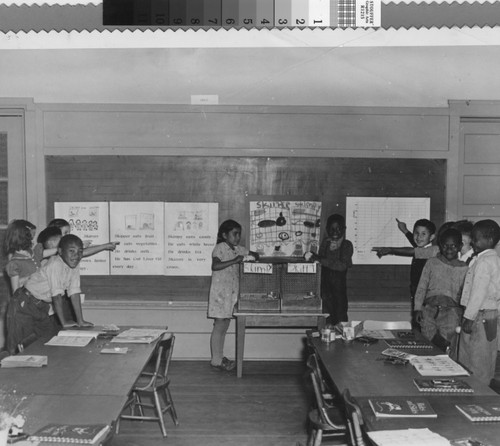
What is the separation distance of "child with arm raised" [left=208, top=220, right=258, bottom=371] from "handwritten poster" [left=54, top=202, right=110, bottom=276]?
4.29 ft

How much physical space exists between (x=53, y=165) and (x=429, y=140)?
4185 mm

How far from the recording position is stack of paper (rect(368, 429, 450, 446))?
3.01m

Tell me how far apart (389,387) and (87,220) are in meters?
4.61

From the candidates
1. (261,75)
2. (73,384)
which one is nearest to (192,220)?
(261,75)

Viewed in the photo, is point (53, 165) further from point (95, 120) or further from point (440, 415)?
point (440, 415)

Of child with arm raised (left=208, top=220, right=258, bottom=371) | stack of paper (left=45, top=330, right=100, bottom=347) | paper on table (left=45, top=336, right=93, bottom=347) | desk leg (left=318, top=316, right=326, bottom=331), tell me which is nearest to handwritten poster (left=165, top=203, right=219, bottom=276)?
child with arm raised (left=208, top=220, right=258, bottom=371)

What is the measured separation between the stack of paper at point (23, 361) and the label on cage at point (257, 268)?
302 cm

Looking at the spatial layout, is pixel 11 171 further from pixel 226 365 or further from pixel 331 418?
pixel 331 418

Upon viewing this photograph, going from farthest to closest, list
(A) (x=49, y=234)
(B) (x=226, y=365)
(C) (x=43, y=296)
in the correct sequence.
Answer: (B) (x=226, y=365)
(A) (x=49, y=234)
(C) (x=43, y=296)

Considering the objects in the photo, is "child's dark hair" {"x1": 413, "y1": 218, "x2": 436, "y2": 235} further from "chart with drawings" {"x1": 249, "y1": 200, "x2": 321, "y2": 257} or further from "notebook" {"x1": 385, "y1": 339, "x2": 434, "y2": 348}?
"notebook" {"x1": 385, "y1": 339, "x2": 434, "y2": 348}

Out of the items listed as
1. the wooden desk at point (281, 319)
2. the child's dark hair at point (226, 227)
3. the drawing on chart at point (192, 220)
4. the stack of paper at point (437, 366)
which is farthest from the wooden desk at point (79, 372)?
the drawing on chart at point (192, 220)

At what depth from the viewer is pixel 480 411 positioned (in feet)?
11.3

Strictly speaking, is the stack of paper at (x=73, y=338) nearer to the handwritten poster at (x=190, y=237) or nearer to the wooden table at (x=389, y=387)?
the wooden table at (x=389, y=387)

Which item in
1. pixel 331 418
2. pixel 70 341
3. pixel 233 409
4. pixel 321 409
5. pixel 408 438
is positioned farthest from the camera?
pixel 233 409
